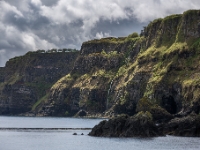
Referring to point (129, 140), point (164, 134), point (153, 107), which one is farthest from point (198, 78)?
point (129, 140)

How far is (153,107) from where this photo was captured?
16362 centimetres

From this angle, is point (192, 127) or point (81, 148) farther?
point (192, 127)

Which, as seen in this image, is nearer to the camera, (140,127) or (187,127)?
(140,127)

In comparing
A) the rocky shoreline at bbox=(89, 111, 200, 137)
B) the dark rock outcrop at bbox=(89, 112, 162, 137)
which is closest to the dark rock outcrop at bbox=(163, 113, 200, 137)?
the rocky shoreline at bbox=(89, 111, 200, 137)

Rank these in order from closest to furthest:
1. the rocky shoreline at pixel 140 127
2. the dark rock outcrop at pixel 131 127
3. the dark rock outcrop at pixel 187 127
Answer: the dark rock outcrop at pixel 131 127
the rocky shoreline at pixel 140 127
the dark rock outcrop at pixel 187 127

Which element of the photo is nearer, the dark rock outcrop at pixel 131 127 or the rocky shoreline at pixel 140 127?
the dark rock outcrop at pixel 131 127

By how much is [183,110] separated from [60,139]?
61.3m

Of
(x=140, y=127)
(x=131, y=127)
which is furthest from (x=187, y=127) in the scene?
(x=131, y=127)

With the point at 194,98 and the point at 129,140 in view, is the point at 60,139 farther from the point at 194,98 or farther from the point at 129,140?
the point at 194,98

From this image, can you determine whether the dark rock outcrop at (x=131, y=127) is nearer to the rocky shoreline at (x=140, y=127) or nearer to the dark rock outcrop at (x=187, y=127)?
the rocky shoreline at (x=140, y=127)

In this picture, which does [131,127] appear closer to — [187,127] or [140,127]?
[140,127]

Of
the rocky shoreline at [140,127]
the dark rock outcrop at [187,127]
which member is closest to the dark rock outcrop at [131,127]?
the rocky shoreline at [140,127]

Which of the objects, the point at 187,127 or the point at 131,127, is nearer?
the point at 131,127

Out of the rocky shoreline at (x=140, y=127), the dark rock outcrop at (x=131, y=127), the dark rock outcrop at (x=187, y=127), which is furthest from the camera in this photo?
the dark rock outcrop at (x=187, y=127)
